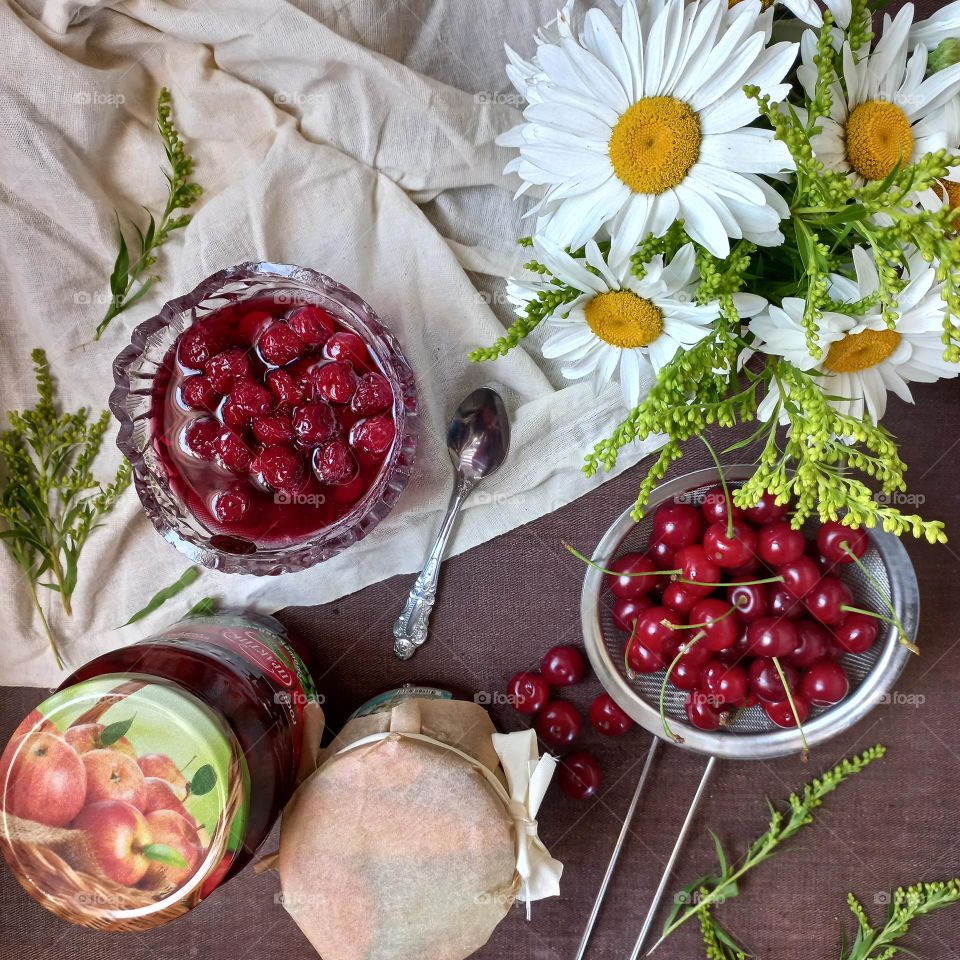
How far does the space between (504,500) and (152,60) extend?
64 cm

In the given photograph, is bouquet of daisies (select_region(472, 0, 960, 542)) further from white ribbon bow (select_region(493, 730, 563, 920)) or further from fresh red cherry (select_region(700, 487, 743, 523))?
white ribbon bow (select_region(493, 730, 563, 920))

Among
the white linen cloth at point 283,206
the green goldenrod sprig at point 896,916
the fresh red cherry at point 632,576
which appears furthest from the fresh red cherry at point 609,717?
the green goldenrod sprig at point 896,916

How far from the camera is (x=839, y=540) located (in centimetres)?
88

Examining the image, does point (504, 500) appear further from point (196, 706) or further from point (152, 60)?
point (152, 60)

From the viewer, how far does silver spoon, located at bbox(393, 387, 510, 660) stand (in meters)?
0.94

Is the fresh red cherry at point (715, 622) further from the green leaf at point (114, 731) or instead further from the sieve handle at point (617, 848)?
the green leaf at point (114, 731)

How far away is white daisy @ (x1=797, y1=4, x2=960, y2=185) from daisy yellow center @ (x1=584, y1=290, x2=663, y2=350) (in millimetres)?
158

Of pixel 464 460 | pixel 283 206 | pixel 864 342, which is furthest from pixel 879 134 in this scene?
pixel 283 206

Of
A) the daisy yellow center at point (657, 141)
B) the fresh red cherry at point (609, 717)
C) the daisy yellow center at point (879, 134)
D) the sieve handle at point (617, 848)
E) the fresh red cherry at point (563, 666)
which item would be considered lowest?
the sieve handle at point (617, 848)

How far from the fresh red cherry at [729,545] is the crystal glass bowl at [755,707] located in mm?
62

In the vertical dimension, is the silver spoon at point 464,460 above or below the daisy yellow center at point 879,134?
below

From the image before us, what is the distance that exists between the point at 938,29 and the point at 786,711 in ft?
2.14

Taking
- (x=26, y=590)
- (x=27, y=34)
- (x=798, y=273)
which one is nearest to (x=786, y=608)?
(x=798, y=273)

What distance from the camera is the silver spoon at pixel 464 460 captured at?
0.94 metres
